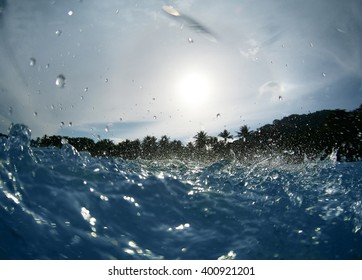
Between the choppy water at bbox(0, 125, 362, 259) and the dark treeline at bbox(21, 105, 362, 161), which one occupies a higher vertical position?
the dark treeline at bbox(21, 105, 362, 161)

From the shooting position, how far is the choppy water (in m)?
3.20

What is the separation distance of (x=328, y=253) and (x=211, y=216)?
5.32ft

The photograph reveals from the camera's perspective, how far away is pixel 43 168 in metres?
4.57

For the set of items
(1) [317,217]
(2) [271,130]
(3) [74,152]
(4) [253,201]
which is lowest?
(1) [317,217]

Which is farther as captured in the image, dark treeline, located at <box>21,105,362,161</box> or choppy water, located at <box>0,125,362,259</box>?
dark treeline, located at <box>21,105,362,161</box>

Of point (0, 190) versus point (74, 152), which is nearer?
point (0, 190)

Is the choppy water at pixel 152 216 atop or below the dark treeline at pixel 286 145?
below

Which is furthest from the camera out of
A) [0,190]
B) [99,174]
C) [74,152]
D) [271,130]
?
[271,130]

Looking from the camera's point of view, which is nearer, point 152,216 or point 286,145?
point 152,216

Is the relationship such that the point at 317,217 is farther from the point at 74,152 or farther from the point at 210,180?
the point at 74,152

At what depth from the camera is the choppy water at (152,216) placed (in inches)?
126

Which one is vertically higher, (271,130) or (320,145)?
(271,130)

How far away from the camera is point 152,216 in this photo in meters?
3.96
